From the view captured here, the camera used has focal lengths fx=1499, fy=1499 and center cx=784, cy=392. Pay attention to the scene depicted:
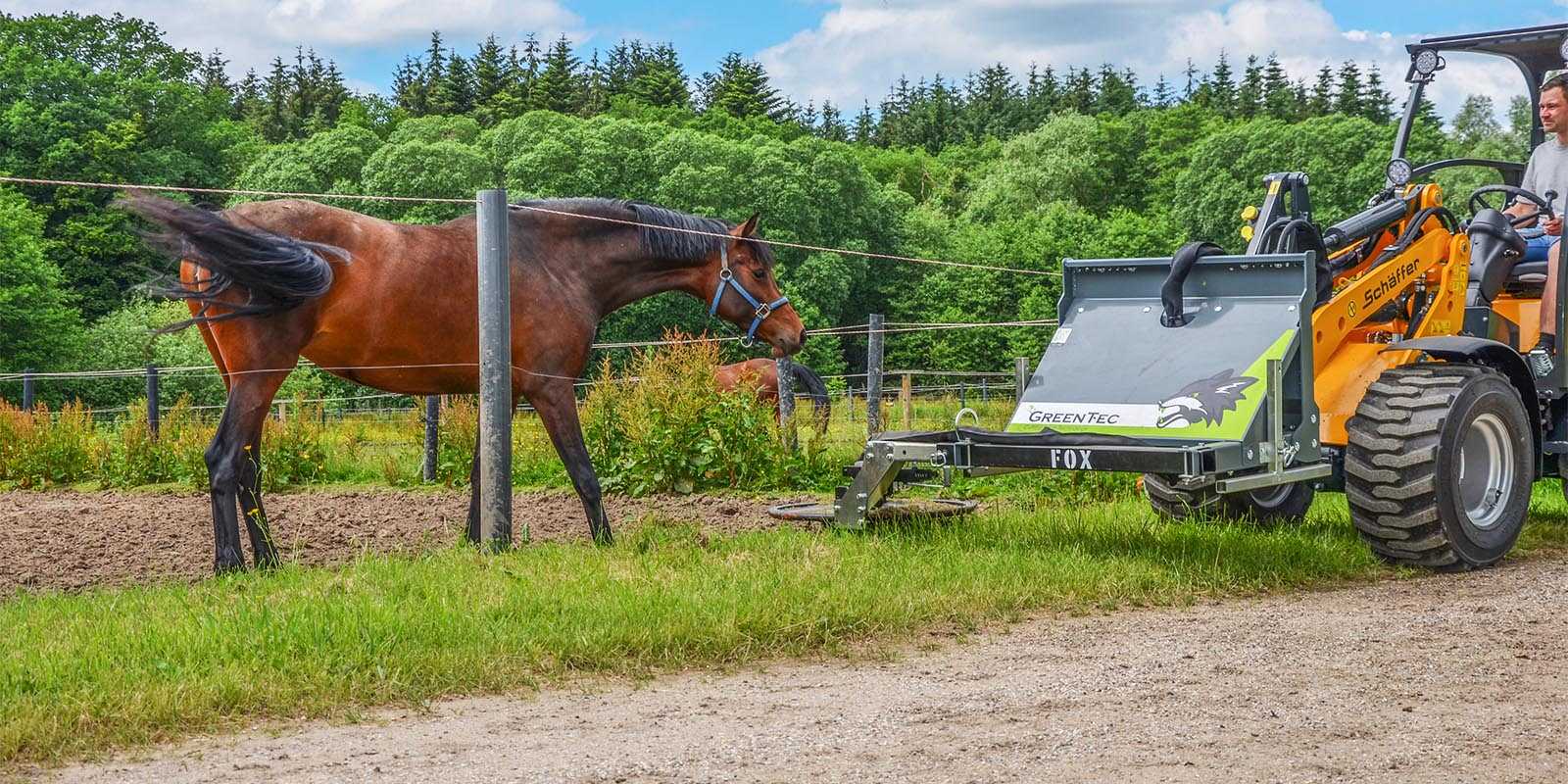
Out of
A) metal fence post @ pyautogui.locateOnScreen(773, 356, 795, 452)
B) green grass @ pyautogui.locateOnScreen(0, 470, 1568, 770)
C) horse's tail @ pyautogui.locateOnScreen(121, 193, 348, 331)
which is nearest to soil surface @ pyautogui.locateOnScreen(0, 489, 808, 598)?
green grass @ pyautogui.locateOnScreen(0, 470, 1568, 770)

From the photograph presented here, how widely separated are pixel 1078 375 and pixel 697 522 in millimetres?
2671

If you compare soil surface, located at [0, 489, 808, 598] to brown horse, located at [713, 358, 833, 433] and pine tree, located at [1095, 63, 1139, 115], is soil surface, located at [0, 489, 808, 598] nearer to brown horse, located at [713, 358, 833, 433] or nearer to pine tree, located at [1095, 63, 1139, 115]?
brown horse, located at [713, 358, 833, 433]

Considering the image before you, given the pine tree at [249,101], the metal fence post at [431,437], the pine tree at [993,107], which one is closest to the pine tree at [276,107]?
the pine tree at [249,101]

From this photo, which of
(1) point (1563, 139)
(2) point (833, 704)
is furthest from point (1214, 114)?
(2) point (833, 704)

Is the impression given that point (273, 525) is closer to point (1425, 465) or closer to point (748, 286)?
point (748, 286)

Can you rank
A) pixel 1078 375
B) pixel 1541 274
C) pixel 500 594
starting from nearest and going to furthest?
pixel 500 594 → pixel 1078 375 → pixel 1541 274

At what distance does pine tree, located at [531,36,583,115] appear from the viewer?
82438 mm

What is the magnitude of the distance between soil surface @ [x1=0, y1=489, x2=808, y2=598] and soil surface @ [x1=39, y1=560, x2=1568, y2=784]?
306cm

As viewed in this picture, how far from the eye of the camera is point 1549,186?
29.6ft

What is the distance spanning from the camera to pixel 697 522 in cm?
915

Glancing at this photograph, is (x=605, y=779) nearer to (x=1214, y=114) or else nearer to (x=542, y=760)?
(x=542, y=760)

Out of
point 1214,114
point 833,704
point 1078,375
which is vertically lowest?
point 833,704

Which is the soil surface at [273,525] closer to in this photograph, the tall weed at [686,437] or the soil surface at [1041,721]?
the tall weed at [686,437]

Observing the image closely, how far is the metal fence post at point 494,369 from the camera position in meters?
7.66
